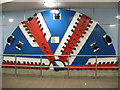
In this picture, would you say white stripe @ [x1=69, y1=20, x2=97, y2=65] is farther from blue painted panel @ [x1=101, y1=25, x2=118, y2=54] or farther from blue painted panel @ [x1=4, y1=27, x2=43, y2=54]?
blue painted panel @ [x1=4, y1=27, x2=43, y2=54]

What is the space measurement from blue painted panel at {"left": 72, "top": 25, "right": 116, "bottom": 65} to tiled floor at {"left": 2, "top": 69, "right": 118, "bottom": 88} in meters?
0.45

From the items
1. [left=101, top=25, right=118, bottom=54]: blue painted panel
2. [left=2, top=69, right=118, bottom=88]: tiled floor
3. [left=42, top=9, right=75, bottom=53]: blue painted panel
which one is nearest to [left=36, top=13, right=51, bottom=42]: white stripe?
[left=42, top=9, right=75, bottom=53]: blue painted panel

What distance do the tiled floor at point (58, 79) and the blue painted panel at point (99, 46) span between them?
0.45 meters

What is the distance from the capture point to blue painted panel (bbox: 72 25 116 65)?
404 cm

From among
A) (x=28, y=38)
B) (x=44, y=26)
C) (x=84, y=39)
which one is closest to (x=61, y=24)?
(x=44, y=26)

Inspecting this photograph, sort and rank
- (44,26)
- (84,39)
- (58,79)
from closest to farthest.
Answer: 1. (58,79)
2. (84,39)
3. (44,26)

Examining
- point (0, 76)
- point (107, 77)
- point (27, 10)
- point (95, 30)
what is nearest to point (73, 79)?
point (107, 77)

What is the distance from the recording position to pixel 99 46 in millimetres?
4047

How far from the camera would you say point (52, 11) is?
4195 millimetres

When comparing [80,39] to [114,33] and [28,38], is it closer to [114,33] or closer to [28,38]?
[114,33]

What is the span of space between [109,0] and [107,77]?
2.22m

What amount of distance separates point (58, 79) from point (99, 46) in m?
1.75

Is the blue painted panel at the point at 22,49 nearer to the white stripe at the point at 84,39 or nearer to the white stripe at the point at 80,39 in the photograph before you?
the white stripe at the point at 80,39

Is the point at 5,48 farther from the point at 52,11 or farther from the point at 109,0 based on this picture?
the point at 109,0
